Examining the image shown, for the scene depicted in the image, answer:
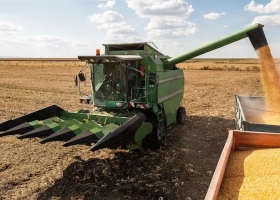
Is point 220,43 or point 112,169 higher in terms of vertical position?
point 220,43

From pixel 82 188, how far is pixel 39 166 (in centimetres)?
142

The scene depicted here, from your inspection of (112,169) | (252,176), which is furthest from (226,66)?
(252,176)

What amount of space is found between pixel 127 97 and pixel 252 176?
4.35m

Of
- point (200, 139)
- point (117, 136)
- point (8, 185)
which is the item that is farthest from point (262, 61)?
point (8, 185)

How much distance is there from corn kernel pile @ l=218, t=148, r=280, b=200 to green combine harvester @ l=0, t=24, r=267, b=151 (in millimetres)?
2481

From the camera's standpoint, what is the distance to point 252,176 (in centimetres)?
321

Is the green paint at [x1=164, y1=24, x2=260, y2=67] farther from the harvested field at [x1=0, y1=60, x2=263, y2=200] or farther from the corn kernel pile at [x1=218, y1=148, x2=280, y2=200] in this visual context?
the corn kernel pile at [x1=218, y1=148, x2=280, y2=200]

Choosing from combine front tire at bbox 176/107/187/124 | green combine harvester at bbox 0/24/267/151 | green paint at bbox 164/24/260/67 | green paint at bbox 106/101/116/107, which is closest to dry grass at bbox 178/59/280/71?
green paint at bbox 164/24/260/67

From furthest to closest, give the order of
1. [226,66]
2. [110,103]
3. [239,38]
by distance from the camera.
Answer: [226,66]
[239,38]
[110,103]

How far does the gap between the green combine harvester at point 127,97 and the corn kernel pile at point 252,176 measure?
248 cm

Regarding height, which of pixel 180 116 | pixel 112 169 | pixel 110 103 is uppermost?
pixel 110 103

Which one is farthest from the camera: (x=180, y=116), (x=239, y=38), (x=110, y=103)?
(x=180, y=116)

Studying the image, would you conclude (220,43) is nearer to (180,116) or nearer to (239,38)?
(239,38)

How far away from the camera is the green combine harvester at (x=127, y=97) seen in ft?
19.7
